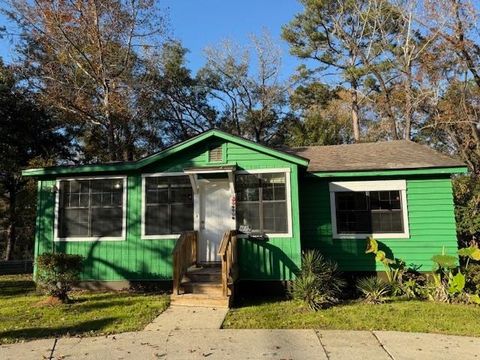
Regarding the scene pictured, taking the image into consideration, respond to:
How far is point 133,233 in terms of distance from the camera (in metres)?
10.5

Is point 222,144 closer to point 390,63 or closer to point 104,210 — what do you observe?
point 104,210

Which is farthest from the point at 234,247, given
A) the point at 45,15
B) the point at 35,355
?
the point at 45,15

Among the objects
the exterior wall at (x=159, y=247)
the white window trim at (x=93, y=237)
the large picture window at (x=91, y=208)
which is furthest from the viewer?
the large picture window at (x=91, y=208)

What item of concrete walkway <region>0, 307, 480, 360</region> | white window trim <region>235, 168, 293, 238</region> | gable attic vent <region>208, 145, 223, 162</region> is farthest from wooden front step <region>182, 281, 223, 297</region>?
gable attic vent <region>208, 145, 223, 162</region>

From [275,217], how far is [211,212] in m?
1.61

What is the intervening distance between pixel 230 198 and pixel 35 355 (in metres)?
5.56

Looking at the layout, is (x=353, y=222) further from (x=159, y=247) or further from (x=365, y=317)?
(x=159, y=247)

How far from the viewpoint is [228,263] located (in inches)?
342

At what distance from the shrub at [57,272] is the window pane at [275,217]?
13.8 ft

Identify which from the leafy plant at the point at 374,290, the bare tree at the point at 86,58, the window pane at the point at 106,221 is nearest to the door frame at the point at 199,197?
the window pane at the point at 106,221

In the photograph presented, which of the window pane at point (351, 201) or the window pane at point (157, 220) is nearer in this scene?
the window pane at point (157, 220)

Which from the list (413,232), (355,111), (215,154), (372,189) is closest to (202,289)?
(215,154)

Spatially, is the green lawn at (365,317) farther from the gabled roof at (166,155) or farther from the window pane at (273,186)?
the gabled roof at (166,155)

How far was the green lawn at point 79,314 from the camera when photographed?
276 inches
